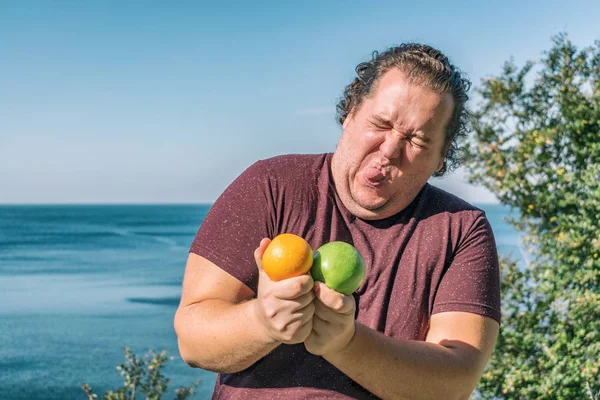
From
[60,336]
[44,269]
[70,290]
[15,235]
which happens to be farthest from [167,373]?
[15,235]

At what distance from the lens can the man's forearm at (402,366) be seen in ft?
5.58

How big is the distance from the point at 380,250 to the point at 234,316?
0.51 meters

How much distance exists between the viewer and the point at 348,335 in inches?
63.8

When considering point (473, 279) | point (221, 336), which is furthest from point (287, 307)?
point (473, 279)

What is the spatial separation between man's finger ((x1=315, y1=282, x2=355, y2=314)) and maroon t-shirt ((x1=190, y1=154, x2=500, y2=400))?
1.14 feet

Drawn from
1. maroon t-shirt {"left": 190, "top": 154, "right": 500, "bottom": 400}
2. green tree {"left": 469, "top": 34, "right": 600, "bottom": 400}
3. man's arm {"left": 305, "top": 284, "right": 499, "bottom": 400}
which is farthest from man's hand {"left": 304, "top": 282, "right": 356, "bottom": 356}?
green tree {"left": 469, "top": 34, "right": 600, "bottom": 400}

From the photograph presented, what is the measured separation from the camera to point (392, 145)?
6.24ft

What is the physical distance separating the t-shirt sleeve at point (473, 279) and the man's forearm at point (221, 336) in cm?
56

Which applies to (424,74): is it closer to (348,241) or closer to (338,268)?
(348,241)

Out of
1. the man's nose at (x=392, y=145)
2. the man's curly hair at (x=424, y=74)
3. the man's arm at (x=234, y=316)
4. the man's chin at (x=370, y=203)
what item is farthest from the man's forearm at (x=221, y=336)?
the man's curly hair at (x=424, y=74)

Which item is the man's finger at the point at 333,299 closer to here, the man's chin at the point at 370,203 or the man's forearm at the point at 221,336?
the man's forearm at the point at 221,336

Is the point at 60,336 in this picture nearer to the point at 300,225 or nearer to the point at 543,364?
the point at 543,364

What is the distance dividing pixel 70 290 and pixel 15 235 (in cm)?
5008

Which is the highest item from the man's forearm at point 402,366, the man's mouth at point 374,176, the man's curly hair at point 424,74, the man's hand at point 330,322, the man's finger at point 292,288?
the man's curly hair at point 424,74
